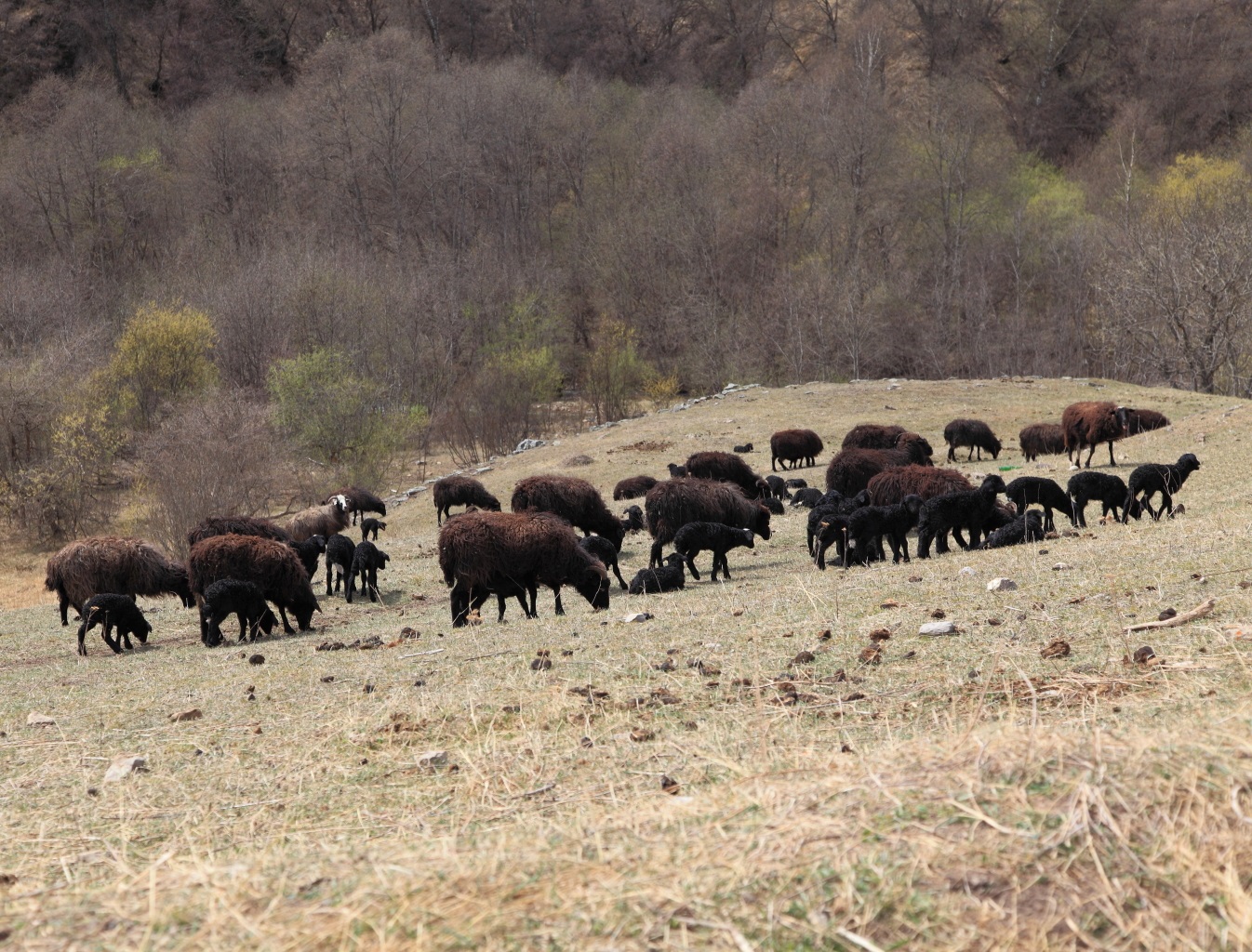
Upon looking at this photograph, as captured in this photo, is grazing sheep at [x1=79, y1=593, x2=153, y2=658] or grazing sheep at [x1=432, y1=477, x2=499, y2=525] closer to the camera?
grazing sheep at [x1=79, y1=593, x2=153, y2=658]

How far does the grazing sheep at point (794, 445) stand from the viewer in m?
26.9

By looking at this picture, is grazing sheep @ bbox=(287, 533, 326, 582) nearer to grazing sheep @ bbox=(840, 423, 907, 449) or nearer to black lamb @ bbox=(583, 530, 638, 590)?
black lamb @ bbox=(583, 530, 638, 590)

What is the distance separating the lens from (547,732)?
5.98 m

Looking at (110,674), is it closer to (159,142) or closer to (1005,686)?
(1005,686)

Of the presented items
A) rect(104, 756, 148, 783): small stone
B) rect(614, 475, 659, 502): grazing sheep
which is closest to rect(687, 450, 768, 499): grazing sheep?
rect(614, 475, 659, 502): grazing sheep

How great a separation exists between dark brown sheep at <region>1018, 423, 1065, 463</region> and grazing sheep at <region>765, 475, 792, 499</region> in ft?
21.4

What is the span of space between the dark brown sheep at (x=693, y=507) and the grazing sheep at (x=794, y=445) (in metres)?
10.6

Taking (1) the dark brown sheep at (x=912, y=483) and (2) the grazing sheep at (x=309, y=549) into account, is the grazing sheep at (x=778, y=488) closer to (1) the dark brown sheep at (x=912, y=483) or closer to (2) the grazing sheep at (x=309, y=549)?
(1) the dark brown sheep at (x=912, y=483)

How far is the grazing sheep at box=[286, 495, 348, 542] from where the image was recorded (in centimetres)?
2253

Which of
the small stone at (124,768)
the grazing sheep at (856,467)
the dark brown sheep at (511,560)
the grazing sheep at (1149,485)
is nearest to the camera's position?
the small stone at (124,768)

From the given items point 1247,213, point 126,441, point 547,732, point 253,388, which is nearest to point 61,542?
point 126,441

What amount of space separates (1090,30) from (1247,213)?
1801 inches

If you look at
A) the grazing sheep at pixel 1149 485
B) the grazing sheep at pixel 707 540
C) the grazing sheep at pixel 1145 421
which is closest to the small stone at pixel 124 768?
the grazing sheep at pixel 707 540

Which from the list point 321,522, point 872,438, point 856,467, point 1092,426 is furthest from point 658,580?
point 1092,426
